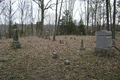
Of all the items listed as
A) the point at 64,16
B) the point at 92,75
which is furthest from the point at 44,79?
the point at 64,16

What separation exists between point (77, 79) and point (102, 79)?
1.00 meters

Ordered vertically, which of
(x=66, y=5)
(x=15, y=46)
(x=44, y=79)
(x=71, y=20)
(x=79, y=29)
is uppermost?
(x=66, y=5)

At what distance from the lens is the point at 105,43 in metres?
6.45

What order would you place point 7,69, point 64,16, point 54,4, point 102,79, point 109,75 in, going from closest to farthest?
point 102,79, point 109,75, point 7,69, point 54,4, point 64,16

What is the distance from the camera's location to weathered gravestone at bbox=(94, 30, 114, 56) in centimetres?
635

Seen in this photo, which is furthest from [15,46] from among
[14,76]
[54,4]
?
[54,4]

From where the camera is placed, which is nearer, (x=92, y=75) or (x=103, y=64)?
(x=92, y=75)

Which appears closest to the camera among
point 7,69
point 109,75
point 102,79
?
point 102,79

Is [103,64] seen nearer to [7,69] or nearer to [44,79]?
[44,79]

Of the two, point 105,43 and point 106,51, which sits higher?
point 105,43

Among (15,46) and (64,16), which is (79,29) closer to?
(64,16)

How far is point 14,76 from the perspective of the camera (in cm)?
388

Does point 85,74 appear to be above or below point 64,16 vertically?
below

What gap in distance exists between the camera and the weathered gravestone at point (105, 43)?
20.8ft
